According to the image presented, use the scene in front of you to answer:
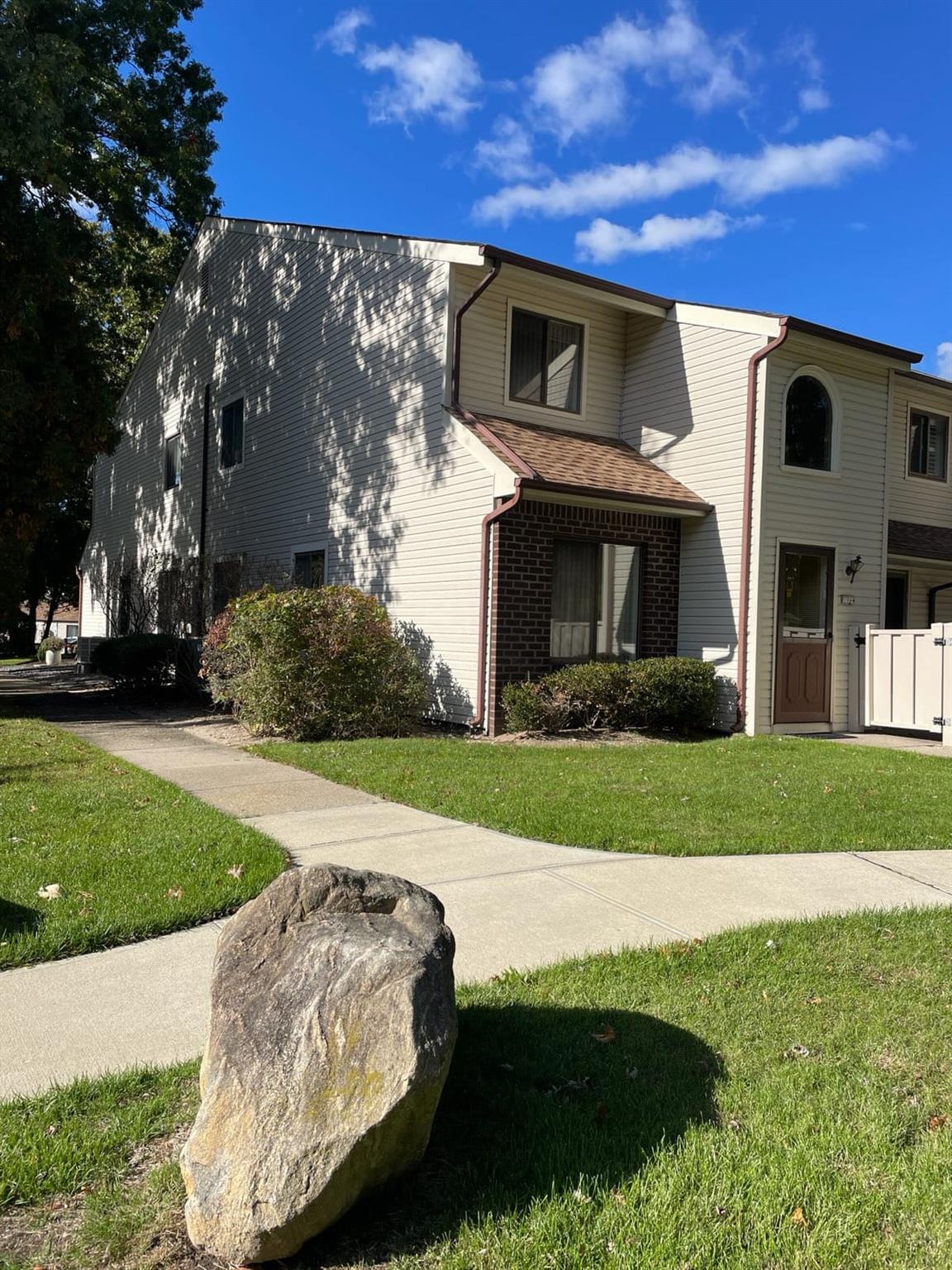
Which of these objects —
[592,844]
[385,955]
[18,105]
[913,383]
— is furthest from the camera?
[913,383]

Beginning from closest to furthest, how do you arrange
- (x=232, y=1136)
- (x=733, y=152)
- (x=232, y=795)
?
(x=232, y=1136)
(x=232, y=795)
(x=733, y=152)

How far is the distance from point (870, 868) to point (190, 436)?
718 inches

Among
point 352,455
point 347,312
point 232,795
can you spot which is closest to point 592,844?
point 232,795

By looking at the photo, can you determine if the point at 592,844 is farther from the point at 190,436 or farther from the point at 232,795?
the point at 190,436

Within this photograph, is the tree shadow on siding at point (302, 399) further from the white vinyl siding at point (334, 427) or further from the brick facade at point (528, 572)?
the brick facade at point (528, 572)

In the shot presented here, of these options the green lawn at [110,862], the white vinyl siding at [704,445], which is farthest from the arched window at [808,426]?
the green lawn at [110,862]

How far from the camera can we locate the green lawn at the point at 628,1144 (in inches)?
85.4

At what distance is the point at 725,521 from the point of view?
1188cm

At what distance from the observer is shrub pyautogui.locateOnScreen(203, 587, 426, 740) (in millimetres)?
10562

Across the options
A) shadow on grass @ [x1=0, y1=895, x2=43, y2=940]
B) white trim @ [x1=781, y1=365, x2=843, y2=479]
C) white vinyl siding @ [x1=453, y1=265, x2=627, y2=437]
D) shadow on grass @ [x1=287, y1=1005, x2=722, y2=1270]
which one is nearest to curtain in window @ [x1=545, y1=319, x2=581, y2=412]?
white vinyl siding @ [x1=453, y1=265, x2=627, y2=437]

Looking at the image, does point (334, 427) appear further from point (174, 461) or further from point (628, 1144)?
point (628, 1144)

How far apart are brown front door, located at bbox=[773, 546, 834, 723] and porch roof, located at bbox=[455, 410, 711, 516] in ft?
5.17

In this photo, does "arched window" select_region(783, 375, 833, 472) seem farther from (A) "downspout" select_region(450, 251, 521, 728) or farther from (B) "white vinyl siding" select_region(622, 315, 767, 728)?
(A) "downspout" select_region(450, 251, 521, 728)

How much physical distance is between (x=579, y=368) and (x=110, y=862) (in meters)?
10.4
